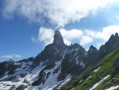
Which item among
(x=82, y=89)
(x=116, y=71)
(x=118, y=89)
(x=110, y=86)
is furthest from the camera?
(x=82, y=89)

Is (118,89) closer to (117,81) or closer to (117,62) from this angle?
(117,81)

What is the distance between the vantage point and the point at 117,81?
103500mm

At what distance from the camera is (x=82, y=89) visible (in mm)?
130875

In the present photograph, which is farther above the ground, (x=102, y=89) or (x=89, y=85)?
(x=89, y=85)

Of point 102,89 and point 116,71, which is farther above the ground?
point 116,71

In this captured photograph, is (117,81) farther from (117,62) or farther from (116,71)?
(117,62)

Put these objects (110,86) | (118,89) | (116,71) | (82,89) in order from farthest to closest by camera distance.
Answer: (82,89), (116,71), (110,86), (118,89)

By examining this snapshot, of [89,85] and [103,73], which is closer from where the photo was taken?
[89,85]

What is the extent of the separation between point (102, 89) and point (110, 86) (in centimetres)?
358

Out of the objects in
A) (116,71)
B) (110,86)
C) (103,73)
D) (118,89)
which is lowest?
(118,89)

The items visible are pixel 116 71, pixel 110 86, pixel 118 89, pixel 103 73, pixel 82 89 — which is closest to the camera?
pixel 118 89

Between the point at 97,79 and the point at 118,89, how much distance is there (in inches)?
2045

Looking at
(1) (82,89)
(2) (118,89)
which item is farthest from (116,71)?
(2) (118,89)

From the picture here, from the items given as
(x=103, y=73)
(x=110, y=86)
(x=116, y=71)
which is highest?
(x=103, y=73)
